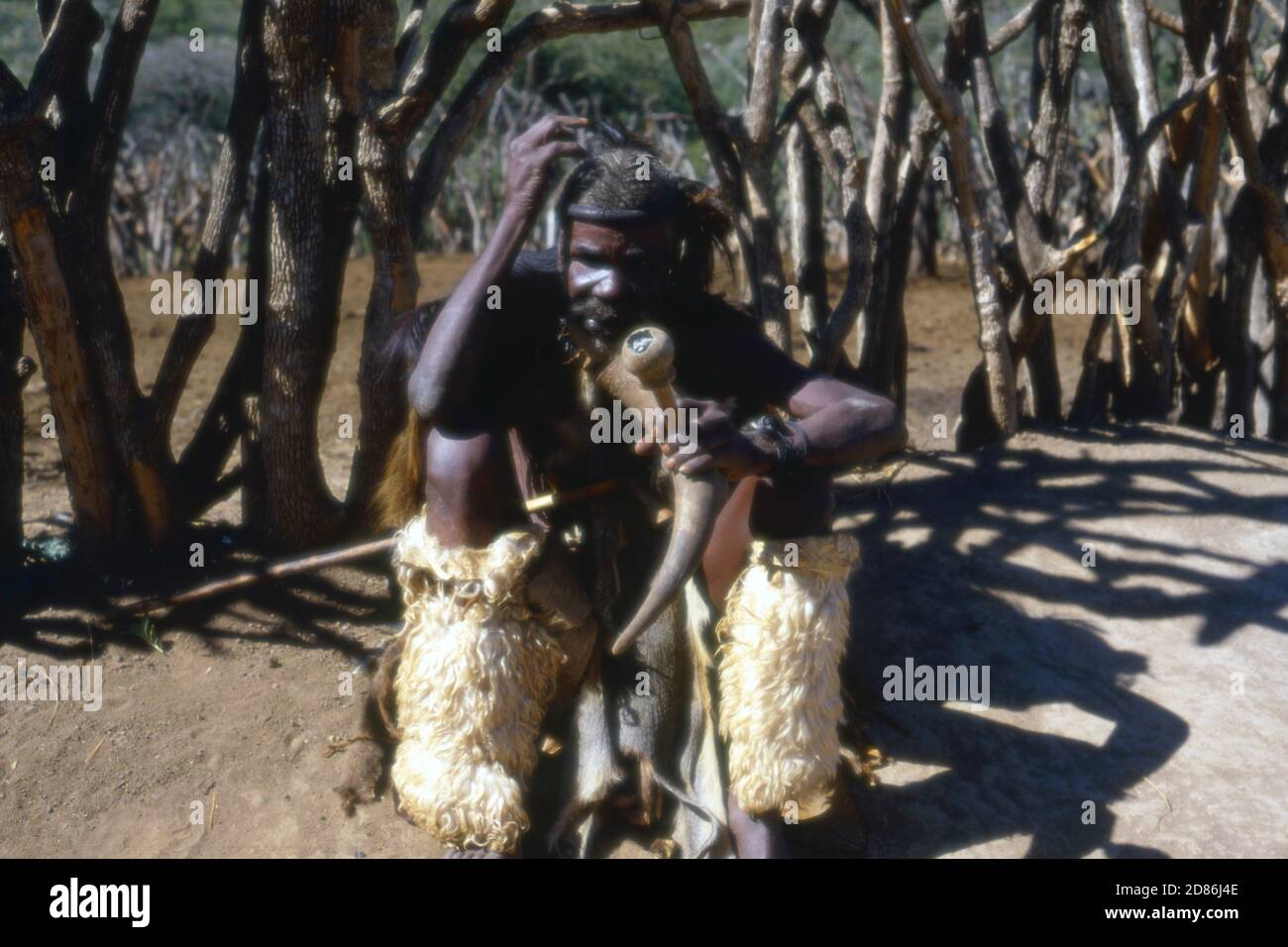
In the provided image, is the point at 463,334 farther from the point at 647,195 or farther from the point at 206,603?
the point at 206,603

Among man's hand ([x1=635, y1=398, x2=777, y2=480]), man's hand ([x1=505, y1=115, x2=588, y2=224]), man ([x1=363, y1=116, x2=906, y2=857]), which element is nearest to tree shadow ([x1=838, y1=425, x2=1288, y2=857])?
man ([x1=363, y1=116, x2=906, y2=857])

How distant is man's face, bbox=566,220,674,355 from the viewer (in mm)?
2492

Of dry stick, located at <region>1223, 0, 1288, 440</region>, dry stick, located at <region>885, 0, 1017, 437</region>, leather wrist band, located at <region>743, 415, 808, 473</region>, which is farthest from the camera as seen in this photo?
dry stick, located at <region>1223, 0, 1288, 440</region>

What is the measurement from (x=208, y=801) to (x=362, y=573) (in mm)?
891

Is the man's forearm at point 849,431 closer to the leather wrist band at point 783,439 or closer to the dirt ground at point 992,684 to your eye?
the leather wrist band at point 783,439

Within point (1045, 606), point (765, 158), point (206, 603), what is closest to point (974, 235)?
point (765, 158)

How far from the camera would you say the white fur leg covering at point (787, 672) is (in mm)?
2639

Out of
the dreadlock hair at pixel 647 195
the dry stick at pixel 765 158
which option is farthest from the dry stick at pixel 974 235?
the dreadlock hair at pixel 647 195

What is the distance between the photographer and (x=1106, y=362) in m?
4.61

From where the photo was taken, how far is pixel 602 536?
2850 mm

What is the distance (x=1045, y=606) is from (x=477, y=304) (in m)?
1.95

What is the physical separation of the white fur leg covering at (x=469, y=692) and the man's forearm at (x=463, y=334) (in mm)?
315

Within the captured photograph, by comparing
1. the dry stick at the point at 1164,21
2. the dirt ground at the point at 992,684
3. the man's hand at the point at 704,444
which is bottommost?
the dirt ground at the point at 992,684

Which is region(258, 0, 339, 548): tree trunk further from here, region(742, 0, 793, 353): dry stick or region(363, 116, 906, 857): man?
region(742, 0, 793, 353): dry stick
